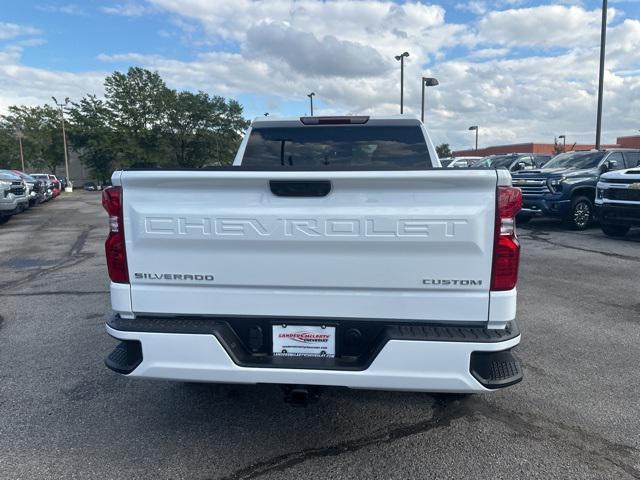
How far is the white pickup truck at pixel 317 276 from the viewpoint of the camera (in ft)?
8.60

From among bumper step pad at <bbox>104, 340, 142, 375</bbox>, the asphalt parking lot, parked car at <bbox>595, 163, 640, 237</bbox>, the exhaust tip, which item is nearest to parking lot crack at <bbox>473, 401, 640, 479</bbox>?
the asphalt parking lot

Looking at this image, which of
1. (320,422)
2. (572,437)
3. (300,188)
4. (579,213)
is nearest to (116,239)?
(300,188)

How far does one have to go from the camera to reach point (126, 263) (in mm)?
2824

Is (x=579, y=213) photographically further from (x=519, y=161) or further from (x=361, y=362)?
(x=361, y=362)

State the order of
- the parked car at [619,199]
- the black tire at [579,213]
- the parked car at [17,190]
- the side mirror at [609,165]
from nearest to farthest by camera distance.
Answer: the parked car at [619,199] → the black tire at [579,213] → the side mirror at [609,165] → the parked car at [17,190]

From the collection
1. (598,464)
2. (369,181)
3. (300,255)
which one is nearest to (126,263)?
(300,255)

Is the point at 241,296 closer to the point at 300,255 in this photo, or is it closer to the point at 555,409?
the point at 300,255

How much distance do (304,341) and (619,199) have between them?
10672 millimetres

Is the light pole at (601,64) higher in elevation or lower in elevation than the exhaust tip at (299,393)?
higher

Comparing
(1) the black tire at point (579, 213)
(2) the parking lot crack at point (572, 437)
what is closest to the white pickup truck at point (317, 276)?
(2) the parking lot crack at point (572, 437)

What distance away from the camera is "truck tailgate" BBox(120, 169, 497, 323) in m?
2.61

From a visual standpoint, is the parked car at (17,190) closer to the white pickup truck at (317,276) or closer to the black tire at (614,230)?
the white pickup truck at (317,276)

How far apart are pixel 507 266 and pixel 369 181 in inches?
34.2

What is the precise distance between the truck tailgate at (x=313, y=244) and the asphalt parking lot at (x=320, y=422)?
3.06 feet
